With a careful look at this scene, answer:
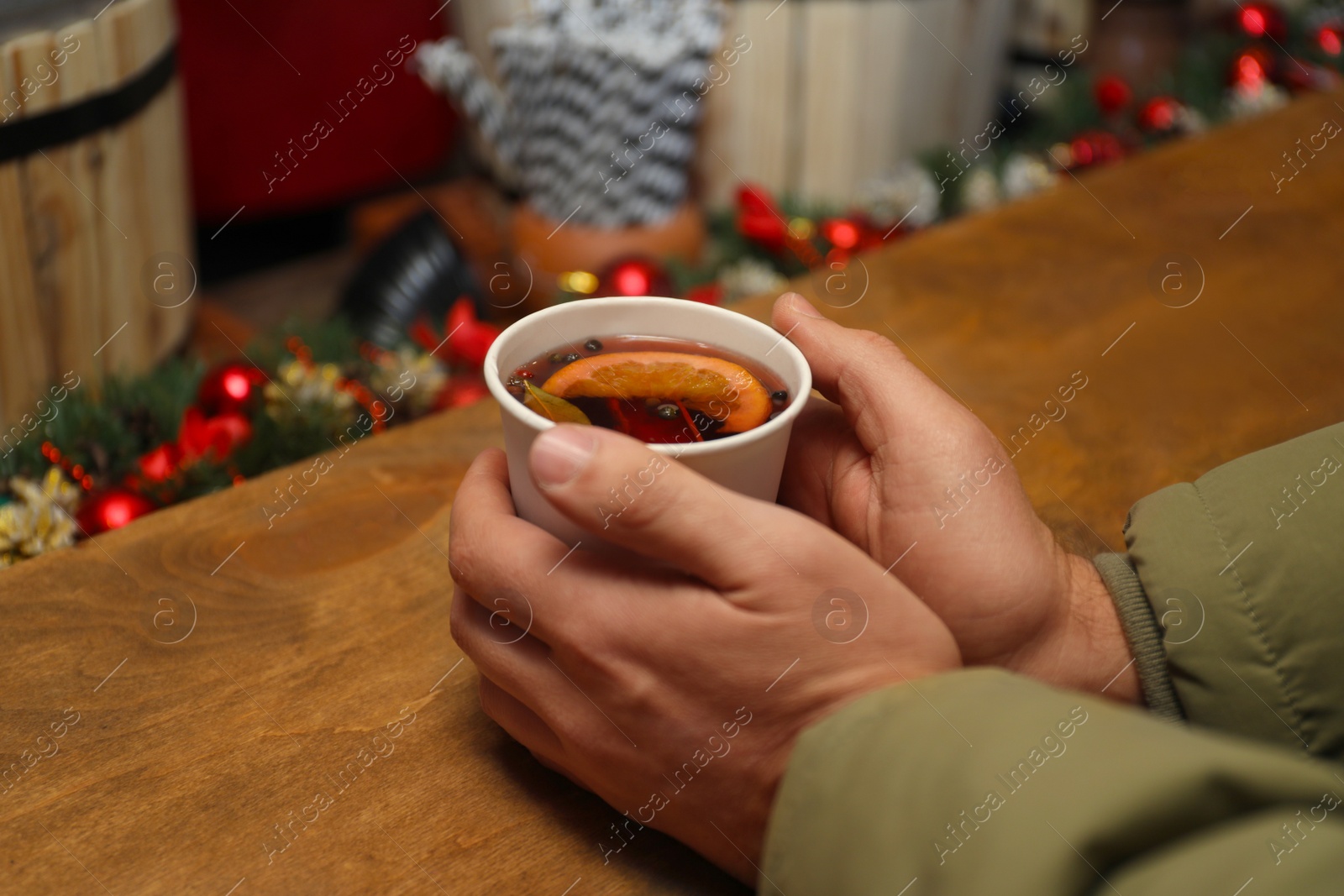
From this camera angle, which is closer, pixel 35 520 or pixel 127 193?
pixel 35 520

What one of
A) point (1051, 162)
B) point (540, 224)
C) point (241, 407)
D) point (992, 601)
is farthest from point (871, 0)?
point (992, 601)

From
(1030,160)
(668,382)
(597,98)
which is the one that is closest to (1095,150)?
(1030,160)

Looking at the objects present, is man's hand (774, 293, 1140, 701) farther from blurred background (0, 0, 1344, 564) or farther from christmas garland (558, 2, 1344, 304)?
christmas garland (558, 2, 1344, 304)

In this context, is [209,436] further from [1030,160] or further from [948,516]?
[1030,160]

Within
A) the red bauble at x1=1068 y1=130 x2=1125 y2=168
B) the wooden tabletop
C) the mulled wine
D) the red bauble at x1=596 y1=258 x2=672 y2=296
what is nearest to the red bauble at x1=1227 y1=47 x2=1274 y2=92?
the red bauble at x1=1068 y1=130 x2=1125 y2=168

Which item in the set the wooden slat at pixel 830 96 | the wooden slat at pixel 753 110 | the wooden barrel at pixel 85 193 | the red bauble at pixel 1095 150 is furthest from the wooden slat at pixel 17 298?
the red bauble at pixel 1095 150

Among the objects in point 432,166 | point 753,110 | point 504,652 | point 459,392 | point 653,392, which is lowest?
point 432,166

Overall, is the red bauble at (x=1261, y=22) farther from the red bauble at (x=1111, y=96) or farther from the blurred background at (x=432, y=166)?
the red bauble at (x=1111, y=96)
